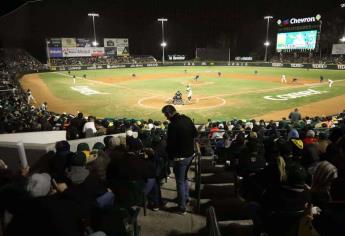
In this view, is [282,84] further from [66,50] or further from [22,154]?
[66,50]

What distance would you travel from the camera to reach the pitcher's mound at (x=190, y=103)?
25.5 meters

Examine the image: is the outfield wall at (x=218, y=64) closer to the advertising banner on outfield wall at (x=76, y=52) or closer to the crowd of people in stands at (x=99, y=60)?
the crowd of people in stands at (x=99, y=60)

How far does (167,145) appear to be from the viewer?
20.1ft

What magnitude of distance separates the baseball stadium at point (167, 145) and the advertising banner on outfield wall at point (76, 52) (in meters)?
0.24

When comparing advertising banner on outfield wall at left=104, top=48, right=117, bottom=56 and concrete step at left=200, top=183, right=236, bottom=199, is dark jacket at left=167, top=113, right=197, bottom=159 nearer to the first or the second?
concrete step at left=200, top=183, right=236, bottom=199

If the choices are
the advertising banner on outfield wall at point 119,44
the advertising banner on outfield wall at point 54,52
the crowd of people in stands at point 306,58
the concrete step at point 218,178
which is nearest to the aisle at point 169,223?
the concrete step at point 218,178

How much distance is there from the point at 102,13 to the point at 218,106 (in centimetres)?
6841

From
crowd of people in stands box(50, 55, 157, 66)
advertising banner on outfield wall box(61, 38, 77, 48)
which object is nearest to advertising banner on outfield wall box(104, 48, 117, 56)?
crowd of people in stands box(50, 55, 157, 66)

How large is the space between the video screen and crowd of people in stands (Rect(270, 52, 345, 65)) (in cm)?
295

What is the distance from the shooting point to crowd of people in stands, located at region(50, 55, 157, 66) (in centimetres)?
6986

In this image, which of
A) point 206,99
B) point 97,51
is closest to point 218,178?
point 206,99

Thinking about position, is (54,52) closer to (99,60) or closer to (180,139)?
(99,60)

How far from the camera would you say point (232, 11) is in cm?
8294

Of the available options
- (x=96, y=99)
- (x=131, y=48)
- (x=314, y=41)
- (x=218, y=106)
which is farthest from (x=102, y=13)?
(x=218, y=106)
